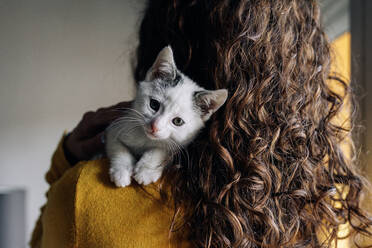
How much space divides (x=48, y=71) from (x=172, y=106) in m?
1.43

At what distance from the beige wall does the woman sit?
1224 mm

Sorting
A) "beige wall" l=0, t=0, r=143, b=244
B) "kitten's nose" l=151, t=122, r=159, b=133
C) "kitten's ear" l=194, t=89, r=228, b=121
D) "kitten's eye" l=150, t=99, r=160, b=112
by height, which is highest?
"kitten's ear" l=194, t=89, r=228, b=121

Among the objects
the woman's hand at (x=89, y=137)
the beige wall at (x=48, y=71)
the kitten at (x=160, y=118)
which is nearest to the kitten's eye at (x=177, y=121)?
the kitten at (x=160, y=118)

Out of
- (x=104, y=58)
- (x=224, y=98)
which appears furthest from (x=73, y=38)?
(x=224, y=98)

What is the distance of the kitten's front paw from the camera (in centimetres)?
72

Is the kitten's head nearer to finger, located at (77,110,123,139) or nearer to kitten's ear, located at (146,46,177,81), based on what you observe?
kitten's ear, located at (146,46,177,81)

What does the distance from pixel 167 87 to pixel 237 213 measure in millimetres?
407

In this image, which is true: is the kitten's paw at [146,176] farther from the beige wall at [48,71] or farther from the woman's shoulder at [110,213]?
the beige wall at [48,71]

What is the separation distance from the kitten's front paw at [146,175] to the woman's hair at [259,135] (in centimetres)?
3

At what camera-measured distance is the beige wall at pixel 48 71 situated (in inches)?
73.4

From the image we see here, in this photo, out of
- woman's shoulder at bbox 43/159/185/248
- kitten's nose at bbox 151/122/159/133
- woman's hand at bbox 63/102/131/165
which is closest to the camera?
woman's shoulder at bbox 43/159/185/248

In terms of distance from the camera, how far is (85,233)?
66cm

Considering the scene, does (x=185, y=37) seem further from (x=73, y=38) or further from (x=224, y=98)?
(x=73, y=38)

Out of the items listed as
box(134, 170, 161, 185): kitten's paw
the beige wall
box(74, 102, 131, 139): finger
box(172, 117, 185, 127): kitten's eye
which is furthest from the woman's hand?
the beige wall
